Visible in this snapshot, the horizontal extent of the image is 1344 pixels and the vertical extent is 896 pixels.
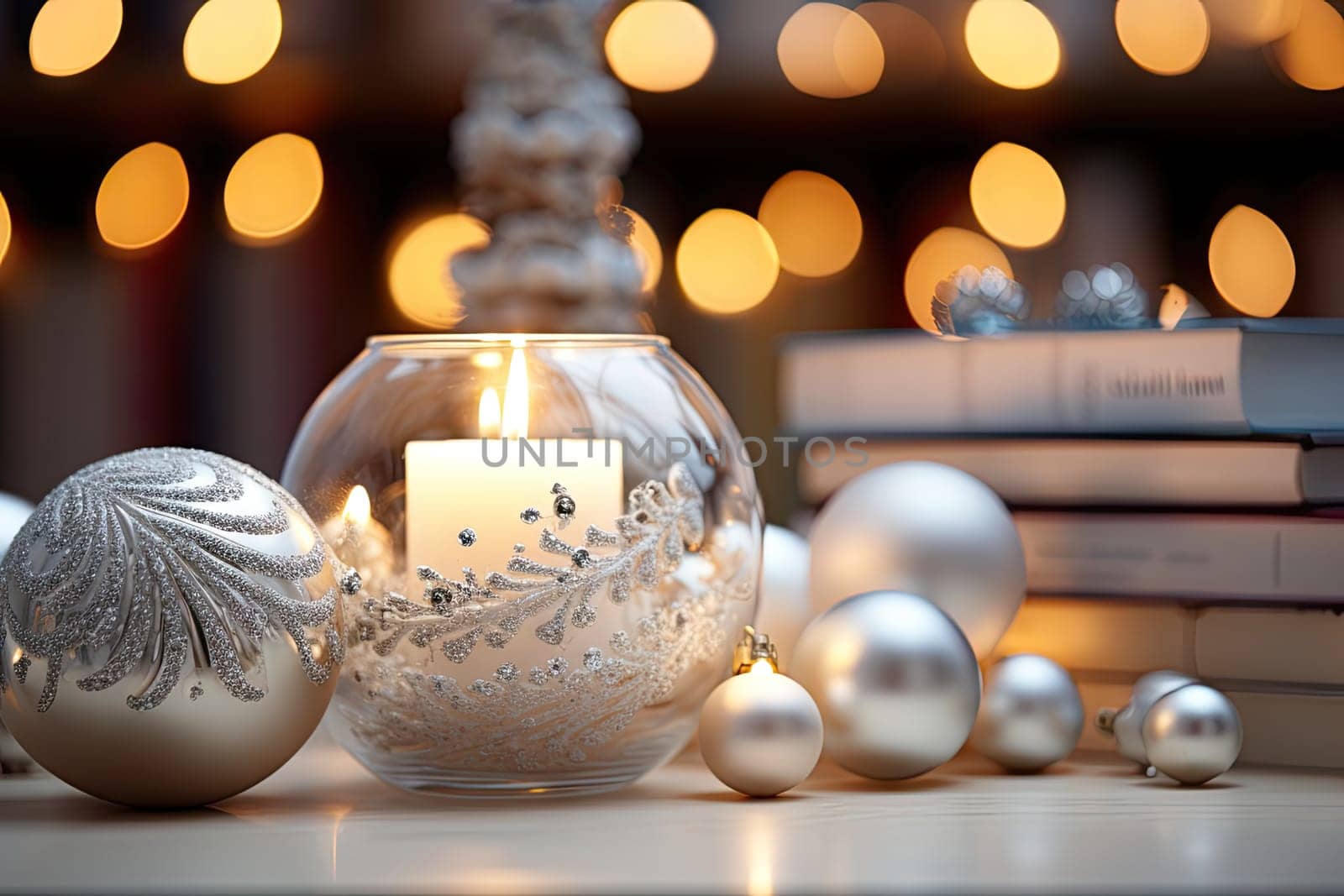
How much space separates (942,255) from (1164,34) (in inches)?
14.1

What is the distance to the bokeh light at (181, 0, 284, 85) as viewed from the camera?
165 centimetres

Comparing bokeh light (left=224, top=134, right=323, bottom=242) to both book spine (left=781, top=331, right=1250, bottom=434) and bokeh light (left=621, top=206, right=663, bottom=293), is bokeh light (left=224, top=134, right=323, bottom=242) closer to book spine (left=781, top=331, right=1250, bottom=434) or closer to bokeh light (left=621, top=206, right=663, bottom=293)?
bokeh light (left=621, top=206, right=663, bottom=293)

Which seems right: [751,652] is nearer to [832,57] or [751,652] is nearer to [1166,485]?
[1166,485]

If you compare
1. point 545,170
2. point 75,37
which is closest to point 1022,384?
point 545,170

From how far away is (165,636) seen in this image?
496 millimetres

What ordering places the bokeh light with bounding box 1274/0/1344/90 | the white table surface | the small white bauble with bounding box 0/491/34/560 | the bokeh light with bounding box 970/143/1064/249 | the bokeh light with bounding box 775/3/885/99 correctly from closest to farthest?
1. the white table surface
2. the small white bauble with bounding box 0/491/34/560
3. the bokeh light with bounding box 1274/0/1344/90
4. the bokeh light with bounding box 775/3/885/99
5. the bokeh light with bounding box 970/143/1064/249

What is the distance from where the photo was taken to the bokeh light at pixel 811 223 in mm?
1806

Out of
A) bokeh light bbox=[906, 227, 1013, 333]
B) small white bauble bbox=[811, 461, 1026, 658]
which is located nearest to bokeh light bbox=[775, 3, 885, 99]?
bokeh light bbox=[906, 227, 1013, 333]

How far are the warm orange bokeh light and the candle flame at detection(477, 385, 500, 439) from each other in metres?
1.27

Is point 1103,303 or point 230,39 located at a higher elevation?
point 230,39

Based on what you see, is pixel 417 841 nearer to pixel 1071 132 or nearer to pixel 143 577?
pixel 143 577

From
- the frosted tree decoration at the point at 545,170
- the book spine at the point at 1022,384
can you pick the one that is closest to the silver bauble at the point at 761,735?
the book spine at the point at 1022,384

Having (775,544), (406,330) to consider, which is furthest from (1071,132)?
(775,544)

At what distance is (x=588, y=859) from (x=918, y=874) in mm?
96
